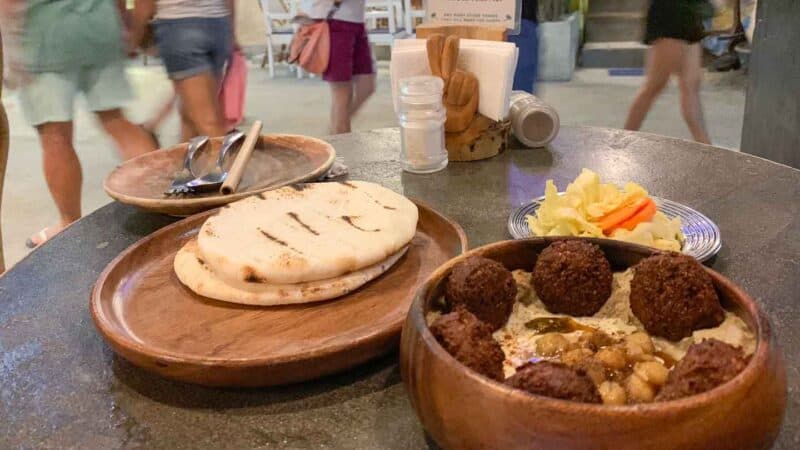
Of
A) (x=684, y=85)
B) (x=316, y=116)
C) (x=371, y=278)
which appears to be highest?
(x=371, y=278)

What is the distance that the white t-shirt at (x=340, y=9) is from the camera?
9.88 feet

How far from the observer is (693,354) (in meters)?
0.56

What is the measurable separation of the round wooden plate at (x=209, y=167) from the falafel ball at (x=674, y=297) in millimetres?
735

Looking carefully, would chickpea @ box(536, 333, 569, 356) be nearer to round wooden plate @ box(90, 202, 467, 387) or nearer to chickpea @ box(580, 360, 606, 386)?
chickpea @ box(580, 360, 606, 386)

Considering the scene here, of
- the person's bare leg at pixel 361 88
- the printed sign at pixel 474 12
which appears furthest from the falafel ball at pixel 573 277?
the person's bare leg at pixel 361 88

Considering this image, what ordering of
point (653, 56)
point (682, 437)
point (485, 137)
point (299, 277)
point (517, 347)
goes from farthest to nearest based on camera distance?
point (653, 56)
point (485, 137)
point (299, 277)
point (517, 347)
point (682, 437)

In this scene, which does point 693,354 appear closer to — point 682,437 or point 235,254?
point 682,437

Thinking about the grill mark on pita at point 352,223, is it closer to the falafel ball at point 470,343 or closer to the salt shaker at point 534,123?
the falafel ball at point 470,343

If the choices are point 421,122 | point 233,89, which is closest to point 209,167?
point 421,122

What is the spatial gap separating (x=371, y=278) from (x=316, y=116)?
15.6 feet

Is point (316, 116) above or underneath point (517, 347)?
underneath

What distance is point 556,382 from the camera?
1.77ft

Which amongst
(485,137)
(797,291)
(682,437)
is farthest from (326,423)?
(485,137)

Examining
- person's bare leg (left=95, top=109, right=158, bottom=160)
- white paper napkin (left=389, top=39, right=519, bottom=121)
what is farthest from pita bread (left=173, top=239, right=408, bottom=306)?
person's bare leg (left=95, top=109, right=158, bottom=160)
